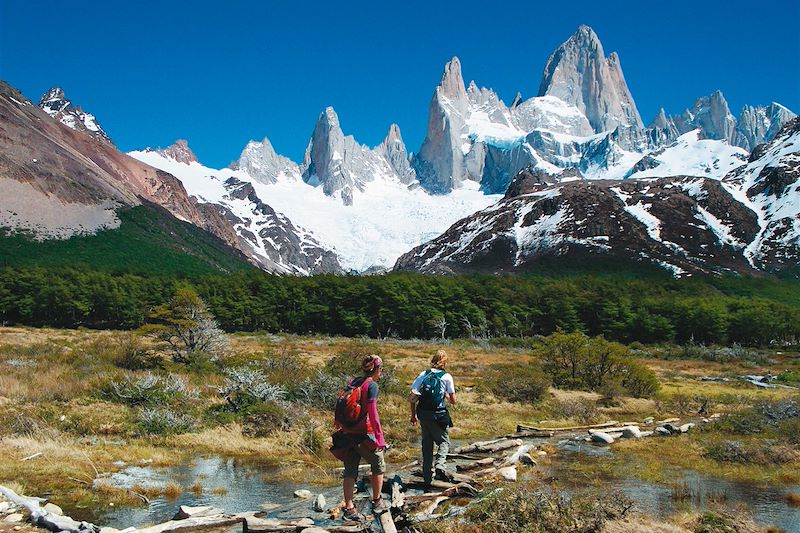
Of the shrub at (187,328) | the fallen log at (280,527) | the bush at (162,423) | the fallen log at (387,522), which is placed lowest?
the fallen log at (280,527)

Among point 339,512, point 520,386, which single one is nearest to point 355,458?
point 339,512

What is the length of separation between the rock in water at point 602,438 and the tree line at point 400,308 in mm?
78760

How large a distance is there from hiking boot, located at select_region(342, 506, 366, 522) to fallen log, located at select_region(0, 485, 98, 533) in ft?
13.8

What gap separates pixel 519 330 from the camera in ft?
358

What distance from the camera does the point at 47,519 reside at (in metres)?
10.6

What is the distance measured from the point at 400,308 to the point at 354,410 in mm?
96309

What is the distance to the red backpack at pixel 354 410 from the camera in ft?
37.4

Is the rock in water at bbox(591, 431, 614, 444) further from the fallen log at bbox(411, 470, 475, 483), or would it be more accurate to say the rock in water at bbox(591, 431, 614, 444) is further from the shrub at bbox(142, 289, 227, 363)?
the shrub at bbox(142, 289, 227, 363)

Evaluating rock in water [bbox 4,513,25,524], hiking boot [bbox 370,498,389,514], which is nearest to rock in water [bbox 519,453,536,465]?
hiking boot [bbox 370,498,389,514]

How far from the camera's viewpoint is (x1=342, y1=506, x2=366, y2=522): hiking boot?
11078 mm

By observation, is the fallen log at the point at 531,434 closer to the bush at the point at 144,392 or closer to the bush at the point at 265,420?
the bush at the point at 265,420

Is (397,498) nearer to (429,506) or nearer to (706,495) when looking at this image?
(429,506)

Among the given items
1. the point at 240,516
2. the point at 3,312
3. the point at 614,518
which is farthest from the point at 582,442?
the point at 3,312

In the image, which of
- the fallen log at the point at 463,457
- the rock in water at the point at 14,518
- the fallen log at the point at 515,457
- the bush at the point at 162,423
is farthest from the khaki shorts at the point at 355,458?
the bush at the point at 162,423
